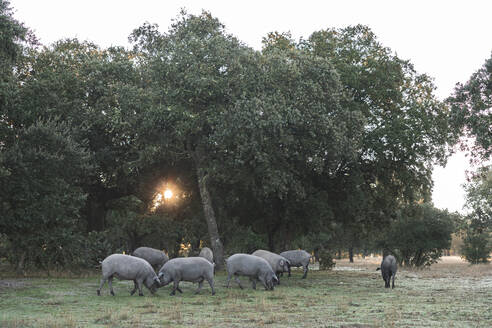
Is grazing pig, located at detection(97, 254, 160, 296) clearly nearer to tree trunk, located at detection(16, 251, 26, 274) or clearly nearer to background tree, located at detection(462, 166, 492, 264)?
tree trunk, located at detection(16, 251, 26, 274)

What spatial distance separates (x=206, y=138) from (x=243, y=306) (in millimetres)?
13651

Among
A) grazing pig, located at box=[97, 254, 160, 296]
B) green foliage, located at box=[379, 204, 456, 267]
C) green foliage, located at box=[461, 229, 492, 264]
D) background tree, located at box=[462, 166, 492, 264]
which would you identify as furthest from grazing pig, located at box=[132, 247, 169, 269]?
green foliage, located at box=[461, 229, 492, 264]

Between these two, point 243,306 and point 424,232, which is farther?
point 424,232

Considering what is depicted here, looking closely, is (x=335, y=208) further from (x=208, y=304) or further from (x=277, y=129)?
(x=208, y=304)

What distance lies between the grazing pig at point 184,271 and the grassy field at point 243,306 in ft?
2.01

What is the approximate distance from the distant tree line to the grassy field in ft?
18.8

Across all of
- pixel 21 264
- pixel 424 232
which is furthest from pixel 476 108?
pixel 424 232

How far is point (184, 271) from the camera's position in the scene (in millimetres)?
20469

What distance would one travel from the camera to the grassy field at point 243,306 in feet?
43.8

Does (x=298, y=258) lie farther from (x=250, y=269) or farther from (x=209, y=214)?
(x=250, y=269)

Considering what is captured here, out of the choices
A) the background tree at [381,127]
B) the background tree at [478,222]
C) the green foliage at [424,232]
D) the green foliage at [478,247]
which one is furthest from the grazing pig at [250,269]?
the green foliage at [478,247]

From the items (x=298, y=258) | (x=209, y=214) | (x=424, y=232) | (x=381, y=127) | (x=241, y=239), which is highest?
(x=381, y=127)

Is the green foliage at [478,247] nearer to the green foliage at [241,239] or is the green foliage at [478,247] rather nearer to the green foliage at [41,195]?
the green foliage at [241,239]

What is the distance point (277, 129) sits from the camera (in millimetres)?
27469
